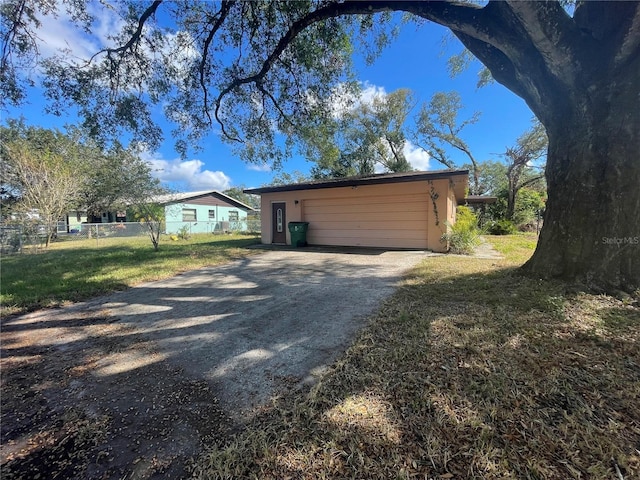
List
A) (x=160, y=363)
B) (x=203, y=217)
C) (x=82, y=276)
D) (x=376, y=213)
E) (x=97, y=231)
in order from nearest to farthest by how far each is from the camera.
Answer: (x=160, y=363) < (x=82, y=276) < (x=376, y=213) < (x=97, y=231) < (x=203, y=217)

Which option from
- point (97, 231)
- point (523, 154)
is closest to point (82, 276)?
point (97, 231)

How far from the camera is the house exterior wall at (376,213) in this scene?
29.1 ft

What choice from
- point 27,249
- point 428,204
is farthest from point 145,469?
point 27,249

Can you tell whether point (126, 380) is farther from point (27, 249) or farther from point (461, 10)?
point (27, 249)

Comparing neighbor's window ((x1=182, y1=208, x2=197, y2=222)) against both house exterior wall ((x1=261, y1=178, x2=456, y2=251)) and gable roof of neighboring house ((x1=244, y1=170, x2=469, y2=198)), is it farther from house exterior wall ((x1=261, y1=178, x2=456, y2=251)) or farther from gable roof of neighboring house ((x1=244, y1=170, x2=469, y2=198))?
gable roof of neighboring house ((x1=244, y1=170, x2=469, y2=198))

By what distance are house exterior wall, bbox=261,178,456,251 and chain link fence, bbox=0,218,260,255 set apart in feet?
28.2

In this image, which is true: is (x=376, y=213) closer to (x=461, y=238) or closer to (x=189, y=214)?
(x=461, y=238)

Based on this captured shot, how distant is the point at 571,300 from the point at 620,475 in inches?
103

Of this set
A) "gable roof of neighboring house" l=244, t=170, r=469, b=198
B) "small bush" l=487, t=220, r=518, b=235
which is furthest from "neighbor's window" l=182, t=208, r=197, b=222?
"small bush" l=487, t=220, r=518, b=235

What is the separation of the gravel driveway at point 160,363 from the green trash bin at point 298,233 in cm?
590

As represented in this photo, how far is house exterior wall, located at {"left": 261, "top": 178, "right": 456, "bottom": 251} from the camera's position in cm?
886

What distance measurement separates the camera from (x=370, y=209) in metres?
9.97

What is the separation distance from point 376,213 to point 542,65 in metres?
6.30

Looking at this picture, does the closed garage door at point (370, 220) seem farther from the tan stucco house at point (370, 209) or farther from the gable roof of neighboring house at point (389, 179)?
the gable roof of neighboring house at point (389, 179)
